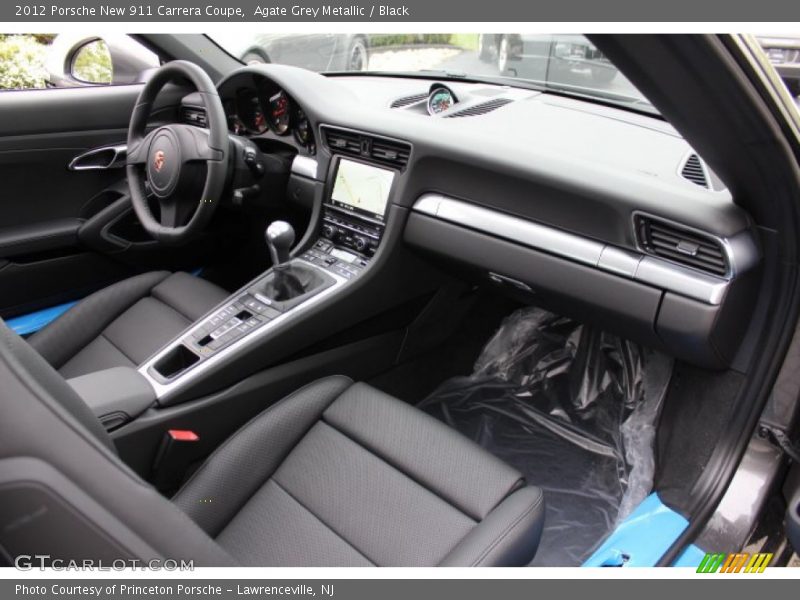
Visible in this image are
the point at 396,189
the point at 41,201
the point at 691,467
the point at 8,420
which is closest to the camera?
the point at 8,420

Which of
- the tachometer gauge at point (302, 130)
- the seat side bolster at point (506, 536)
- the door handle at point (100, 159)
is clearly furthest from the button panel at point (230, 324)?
the door handle at point (100, 159)

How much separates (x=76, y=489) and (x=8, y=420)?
0.30 ft

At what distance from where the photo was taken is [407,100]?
2078 millimetres

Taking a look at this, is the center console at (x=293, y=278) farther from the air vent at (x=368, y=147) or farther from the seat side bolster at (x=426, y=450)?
the seat side bolster at (x=426, y=450)

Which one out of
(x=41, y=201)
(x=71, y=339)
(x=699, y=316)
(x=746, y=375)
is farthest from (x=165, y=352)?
(x=746, y=375)

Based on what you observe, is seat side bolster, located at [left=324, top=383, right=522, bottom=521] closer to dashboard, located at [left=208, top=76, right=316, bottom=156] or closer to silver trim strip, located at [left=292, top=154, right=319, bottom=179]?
silver trim strip, located at [left=292, top=154, right=319, bottom=179]

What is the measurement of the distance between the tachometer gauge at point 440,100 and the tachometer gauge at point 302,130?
1.29 ft

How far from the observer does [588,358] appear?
7.00ft

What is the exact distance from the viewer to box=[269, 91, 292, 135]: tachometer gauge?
2148 mm

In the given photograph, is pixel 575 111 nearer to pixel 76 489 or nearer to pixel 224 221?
pixel 224 221

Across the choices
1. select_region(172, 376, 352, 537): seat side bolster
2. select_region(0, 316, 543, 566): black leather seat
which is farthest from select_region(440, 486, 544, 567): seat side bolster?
select_region(172, 376, 352, 537): seat side bolster

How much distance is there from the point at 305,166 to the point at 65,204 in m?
0.98

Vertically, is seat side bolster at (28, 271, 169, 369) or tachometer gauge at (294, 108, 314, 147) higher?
tachometer gauge at (294, 108, 314, 147)

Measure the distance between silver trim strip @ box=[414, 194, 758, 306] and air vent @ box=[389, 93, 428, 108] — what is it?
0.39 meters
